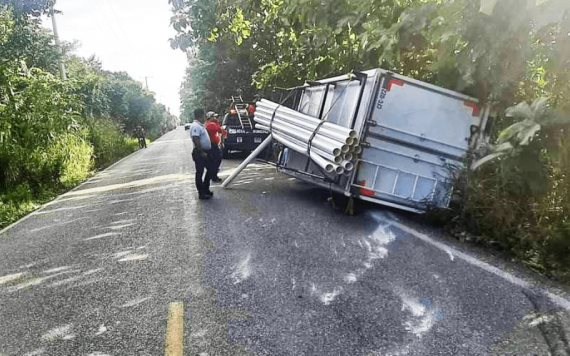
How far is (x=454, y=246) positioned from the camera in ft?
18.0

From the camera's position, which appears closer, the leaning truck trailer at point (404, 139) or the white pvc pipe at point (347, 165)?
the white pvc pipe at point (347, 165)

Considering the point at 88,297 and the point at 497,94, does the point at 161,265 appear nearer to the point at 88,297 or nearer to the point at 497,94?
the point at 88,297

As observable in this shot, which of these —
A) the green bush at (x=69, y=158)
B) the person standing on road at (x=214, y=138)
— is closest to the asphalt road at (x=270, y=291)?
the person standing on road at (x=214, y=138)

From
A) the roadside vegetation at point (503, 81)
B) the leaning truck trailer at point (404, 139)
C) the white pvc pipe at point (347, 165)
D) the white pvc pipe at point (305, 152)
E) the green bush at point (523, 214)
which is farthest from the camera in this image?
the leaning truck trailer at point (404, 139)

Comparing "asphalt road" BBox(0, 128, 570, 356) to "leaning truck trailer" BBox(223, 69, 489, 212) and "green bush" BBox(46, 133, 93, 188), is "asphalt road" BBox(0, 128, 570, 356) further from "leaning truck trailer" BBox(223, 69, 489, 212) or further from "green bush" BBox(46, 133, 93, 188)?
"green bush" BBox(46, 133, 93, 188)

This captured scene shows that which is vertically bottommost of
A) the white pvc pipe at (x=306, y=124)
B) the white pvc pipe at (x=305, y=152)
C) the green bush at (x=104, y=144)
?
the green bush at (x=104, y=144)

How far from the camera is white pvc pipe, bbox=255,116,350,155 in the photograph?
626 centimetres

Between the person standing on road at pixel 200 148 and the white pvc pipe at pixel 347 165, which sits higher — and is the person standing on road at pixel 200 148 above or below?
below

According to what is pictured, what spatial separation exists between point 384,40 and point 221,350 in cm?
416

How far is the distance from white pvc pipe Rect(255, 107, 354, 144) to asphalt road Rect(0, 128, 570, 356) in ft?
4.48

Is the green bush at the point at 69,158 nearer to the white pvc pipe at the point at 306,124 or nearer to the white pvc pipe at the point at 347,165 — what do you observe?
the white pvc pipe at the point at 306,124

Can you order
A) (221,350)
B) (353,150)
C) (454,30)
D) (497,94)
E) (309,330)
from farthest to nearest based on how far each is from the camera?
(353,150), (497,94), (454,30), (309,330), (221,350)

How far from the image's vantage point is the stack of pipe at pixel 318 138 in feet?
20.4

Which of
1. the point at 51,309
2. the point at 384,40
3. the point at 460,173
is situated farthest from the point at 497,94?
the point at 51,309
